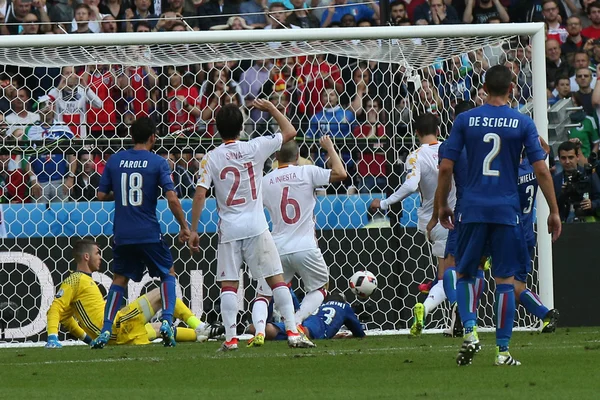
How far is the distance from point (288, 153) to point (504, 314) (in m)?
3.76

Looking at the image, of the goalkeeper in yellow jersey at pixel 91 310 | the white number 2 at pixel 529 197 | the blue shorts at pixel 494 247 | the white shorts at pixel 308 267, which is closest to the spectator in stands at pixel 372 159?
the white shorts at pixel 308 267

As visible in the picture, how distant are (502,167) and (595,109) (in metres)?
8.95

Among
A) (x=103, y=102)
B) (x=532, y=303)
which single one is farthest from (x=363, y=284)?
(x=103, y=102)

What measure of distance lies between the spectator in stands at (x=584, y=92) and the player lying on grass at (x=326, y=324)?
5884 mm

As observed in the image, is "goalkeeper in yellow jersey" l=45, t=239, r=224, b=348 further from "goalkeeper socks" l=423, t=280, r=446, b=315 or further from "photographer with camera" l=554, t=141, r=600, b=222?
"photographer with camera" l=554, t=141, r=600, b=222

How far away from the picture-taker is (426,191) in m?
10.8

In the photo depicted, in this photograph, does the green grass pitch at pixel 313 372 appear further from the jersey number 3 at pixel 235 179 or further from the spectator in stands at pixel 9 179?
the spectator in stands at pixel 9 179

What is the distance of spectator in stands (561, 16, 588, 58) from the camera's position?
663 inches

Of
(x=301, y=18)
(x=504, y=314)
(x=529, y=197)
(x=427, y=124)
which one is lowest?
(x=504, y=314)

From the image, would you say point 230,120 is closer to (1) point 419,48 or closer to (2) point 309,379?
(2) point 309,379

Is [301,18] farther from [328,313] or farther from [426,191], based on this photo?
[328,313]

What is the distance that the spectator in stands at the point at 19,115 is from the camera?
41.3 ft

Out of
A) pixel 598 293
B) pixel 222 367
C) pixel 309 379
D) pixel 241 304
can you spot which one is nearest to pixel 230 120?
pixel 222 367

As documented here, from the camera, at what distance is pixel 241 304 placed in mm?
11984
